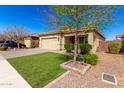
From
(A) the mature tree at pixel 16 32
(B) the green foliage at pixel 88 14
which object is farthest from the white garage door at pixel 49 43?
(B) the green foliage at pixel 88 14

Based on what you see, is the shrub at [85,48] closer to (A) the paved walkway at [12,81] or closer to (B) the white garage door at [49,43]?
(B) the white garage door at [49,43]

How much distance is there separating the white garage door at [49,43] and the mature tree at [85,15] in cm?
916

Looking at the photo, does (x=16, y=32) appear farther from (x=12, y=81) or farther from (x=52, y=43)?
(x=12, y=81)

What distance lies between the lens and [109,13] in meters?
6.85

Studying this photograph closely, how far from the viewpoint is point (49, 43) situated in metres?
17.8

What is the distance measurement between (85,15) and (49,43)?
11256mm

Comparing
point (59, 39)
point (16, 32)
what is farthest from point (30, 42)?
point (59, 39)

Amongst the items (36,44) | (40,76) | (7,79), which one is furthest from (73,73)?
(36,44)

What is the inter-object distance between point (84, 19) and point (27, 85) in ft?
16.4

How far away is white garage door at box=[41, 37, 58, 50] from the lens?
55.1 ft

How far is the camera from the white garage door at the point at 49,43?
55.1 feet

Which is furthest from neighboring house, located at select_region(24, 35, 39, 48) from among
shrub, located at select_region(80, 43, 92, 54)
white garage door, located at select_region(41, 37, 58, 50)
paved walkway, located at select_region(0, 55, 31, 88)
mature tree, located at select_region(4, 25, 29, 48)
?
paved walkway, located at select_region(0, 55, 31, 88)

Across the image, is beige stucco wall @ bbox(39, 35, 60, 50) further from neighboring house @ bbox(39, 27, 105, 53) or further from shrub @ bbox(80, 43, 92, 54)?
shrub @ bbox(80, 43, 92, 54)
